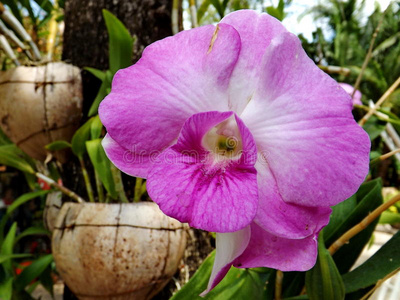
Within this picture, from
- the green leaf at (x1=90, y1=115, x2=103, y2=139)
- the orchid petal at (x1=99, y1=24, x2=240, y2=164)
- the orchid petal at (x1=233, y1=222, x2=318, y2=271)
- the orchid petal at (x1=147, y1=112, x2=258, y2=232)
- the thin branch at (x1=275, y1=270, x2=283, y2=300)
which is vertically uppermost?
the orchid petal at (x1=99, y1=24, x2=240, y2=164)

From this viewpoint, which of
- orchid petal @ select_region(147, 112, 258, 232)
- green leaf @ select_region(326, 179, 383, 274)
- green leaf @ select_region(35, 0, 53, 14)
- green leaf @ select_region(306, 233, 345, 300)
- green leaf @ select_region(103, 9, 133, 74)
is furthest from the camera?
green leaf @ select_region(35, 0, 53, 14)

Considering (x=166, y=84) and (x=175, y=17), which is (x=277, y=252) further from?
(x=175, y=17)

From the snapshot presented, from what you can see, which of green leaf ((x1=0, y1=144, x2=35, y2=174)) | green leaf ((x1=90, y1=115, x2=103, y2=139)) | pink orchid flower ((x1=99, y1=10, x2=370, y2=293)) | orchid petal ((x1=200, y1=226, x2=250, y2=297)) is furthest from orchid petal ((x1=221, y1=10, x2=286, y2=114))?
green leaf ((x1=0, y1=144, x2=35, y2=174))

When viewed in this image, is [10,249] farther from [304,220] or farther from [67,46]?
[304,220]

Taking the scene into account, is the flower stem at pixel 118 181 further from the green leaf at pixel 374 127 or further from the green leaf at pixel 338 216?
the green leaf at pixel 374 127

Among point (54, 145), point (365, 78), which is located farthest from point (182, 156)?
point (365, 78)

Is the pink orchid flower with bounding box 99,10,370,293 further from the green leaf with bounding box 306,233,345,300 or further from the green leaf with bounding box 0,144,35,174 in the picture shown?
the green leaf with bounding box 0,144,35,174

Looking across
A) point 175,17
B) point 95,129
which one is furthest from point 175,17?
point 95,129
